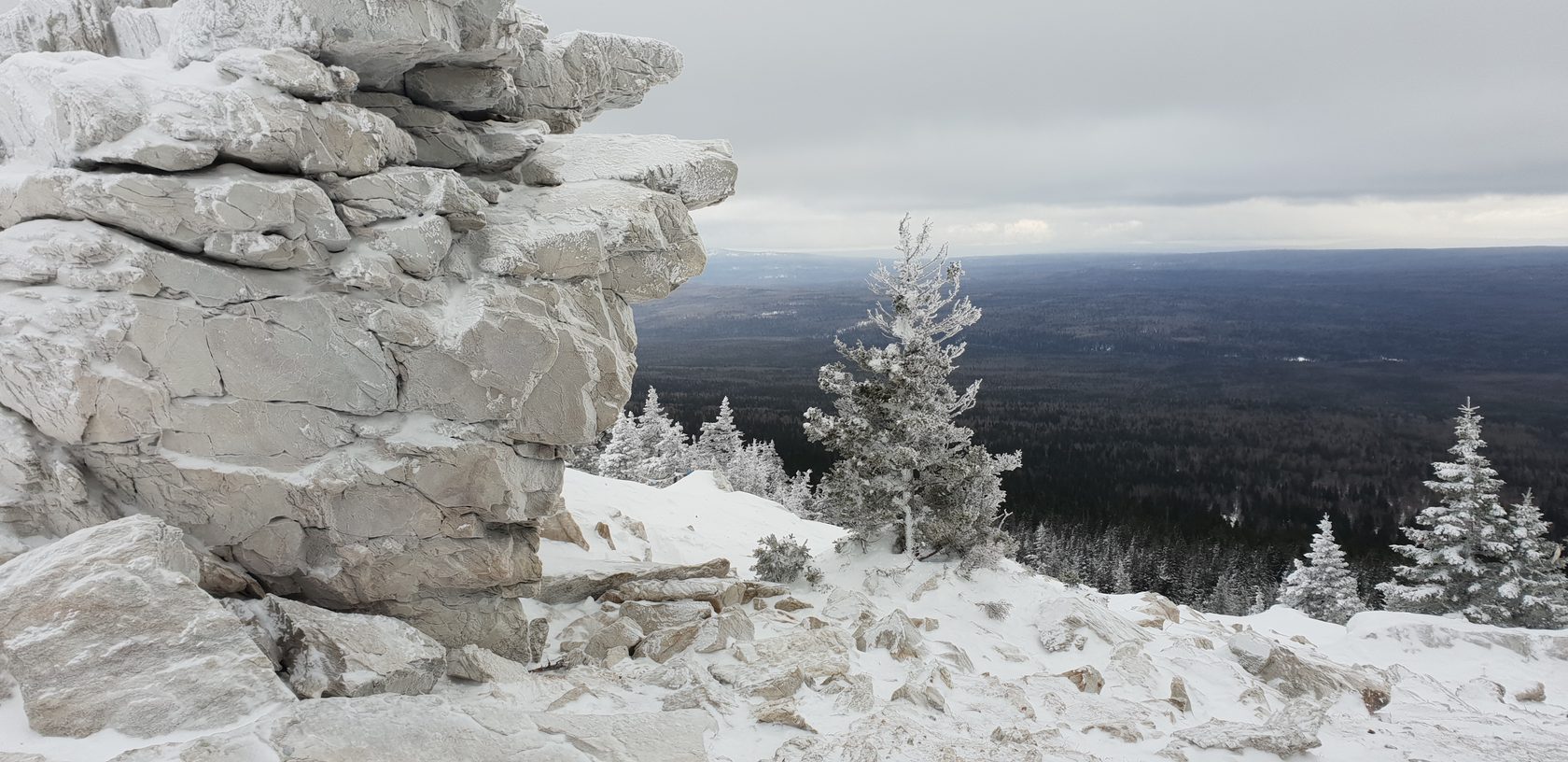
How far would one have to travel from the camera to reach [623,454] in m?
49.9

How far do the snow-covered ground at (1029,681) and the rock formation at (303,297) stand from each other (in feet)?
10.3

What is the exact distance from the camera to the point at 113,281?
9344 millimetres

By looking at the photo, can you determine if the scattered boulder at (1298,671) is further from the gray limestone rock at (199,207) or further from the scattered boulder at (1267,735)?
the gray limestone rock at (199,207)

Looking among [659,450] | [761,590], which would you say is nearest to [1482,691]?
[761,590]

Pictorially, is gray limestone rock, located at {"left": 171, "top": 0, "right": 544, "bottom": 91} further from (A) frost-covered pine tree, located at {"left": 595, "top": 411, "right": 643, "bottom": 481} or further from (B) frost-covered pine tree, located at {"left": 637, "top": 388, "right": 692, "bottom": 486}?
(A) frost-covered pine tree, located at {"left": 595, "top": 411, "right": 643, "bottom": 481}

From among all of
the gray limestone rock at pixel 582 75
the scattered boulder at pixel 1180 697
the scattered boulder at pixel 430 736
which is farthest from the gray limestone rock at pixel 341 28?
the scattered boulder at pixel 1180 697

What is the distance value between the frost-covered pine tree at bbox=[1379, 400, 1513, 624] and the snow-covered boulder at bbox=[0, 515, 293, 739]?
109 ft


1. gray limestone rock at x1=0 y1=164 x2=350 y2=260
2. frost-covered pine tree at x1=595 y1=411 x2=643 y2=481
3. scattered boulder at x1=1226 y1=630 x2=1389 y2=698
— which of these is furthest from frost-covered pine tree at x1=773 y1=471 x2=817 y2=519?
gray limestone rock at x1=0 y1=164 x2=350 y2=260

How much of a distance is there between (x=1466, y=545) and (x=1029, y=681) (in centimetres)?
2453

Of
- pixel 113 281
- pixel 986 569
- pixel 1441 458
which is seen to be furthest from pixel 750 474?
pixel 1441 458

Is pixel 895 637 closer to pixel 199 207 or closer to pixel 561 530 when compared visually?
pixel 561 530

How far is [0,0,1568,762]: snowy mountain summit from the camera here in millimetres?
7832

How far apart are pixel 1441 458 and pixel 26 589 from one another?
16451 centimetres

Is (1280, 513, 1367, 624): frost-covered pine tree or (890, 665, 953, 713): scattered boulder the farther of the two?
(1280, 513, 1367, 624): frost-covered pine tree
